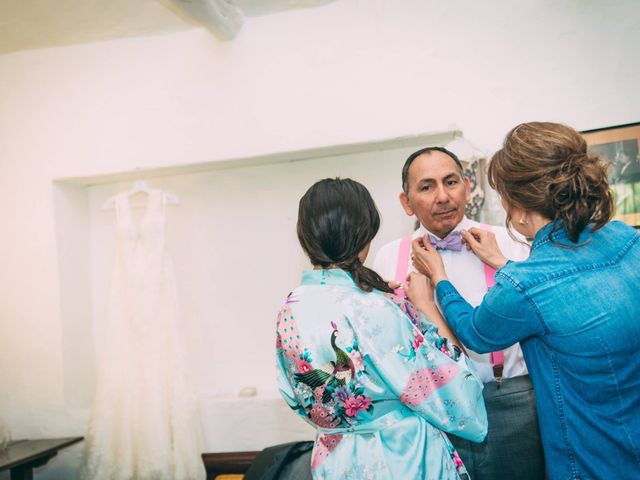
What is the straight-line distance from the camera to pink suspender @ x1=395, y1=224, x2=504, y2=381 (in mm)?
1845

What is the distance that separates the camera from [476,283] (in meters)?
1.94

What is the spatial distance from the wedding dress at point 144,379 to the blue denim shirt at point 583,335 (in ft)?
7.05

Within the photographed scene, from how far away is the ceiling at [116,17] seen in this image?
2.89 metres

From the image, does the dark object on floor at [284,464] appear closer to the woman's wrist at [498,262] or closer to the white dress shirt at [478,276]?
the white dress shirt at [478,276]

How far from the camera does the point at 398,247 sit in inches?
83.4

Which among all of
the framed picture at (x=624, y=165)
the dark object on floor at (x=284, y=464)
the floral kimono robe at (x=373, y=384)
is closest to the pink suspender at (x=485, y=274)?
the floral kimono robe at (x=373, y=384)

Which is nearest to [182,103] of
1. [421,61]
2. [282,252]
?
[282,252]

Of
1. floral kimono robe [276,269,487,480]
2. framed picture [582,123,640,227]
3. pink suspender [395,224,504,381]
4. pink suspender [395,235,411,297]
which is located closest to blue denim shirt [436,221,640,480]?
floral kimono robe [276,269,487,480]

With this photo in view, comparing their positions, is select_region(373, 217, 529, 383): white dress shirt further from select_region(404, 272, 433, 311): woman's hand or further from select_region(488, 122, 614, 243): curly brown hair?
select_region(488, 122, 614, 243): curly brown hair

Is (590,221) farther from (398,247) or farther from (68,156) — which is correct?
(68,156)

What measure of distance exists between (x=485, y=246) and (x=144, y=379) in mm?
2144

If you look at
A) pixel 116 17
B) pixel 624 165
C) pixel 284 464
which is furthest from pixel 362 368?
pixel 116 17

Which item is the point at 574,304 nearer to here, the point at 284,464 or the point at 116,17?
the point at 284,464

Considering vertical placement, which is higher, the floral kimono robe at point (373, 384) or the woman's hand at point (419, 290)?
the woman's hand at point (419, 290)
